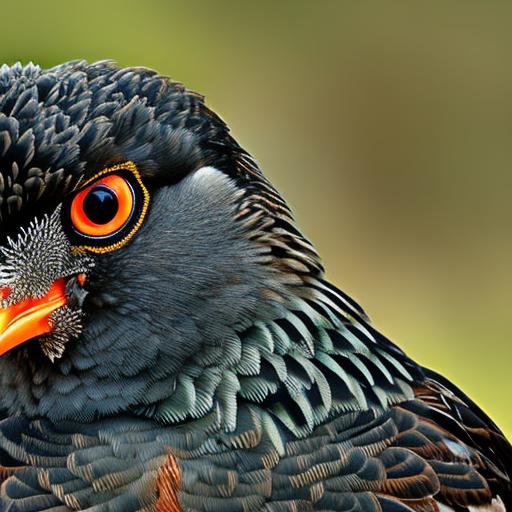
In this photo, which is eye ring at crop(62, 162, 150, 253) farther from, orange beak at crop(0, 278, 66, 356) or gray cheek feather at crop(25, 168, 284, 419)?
orange beak at crop(0, 278, 66, 356)

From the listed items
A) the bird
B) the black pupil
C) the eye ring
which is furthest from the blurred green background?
the black pupil

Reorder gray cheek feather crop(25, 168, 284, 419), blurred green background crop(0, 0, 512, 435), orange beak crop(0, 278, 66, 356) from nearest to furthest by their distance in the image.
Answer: orange beak crop(0, 278, 66, 356), gray cheek feather crop(25, 168, 284, 419), blurred green background crop(0, 0, 512, 435)

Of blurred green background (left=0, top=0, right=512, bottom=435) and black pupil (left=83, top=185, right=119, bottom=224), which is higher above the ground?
blurred green background (left=0, top=0, right=512, bottom=435)

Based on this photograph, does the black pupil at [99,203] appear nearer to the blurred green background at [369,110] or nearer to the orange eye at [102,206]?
the orange eye at [102,206]

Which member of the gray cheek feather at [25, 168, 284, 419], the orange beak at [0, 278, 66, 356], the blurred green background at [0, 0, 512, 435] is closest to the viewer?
the orange beak at [0, 278, 66, 356]

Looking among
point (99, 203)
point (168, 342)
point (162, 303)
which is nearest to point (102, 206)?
point (99, 203)

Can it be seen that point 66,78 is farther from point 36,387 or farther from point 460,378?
point 460,378

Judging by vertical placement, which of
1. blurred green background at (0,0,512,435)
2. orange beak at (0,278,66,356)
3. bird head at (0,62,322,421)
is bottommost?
orange beak at (0,278,66,356)

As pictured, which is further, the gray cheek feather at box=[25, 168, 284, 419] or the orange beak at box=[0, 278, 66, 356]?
the gray cheek feather at box=[25, 168, 284, 419]
